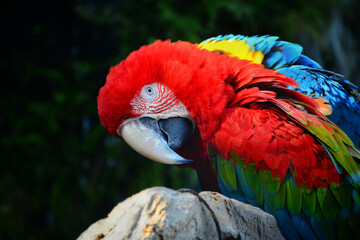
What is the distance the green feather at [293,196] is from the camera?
96cm

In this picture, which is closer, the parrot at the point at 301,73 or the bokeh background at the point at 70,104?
the parrot at the point at 301,73

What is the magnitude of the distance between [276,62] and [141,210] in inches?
30.6

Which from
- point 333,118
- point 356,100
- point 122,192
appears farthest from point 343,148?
point 122,192

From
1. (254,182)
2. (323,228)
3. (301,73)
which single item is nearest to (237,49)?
(301,73)

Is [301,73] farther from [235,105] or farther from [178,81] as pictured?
[178,81]

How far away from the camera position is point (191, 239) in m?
0.56

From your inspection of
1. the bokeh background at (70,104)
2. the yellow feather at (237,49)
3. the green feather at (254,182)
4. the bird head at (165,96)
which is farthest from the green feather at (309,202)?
the bokeh background at (70,104)

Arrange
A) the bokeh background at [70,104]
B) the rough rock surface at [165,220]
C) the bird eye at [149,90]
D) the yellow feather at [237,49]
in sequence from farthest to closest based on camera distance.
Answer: the bokeh background at [70,104]
the yellow feather at [237,49]
the bird eye at [149,90]
the rough rock surface at [165,220]

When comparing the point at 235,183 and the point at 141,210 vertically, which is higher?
the point at 141,210

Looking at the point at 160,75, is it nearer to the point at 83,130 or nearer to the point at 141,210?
the point at 141,210

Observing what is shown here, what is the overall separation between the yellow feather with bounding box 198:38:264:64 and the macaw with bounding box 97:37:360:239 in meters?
0.07

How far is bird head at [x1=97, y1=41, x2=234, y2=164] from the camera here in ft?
3.29

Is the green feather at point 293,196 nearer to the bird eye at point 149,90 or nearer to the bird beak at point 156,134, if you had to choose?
the bird beak at point 156,134

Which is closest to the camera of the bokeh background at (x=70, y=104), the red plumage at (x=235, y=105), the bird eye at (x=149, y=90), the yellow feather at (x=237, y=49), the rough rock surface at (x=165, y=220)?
the rough rock surface at (x=165, y=220)
